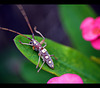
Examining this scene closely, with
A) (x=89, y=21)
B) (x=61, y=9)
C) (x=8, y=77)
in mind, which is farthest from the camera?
(x=8, y=77)

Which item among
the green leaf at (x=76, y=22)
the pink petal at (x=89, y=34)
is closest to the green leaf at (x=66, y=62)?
the pink petal at (x=89, y=34)

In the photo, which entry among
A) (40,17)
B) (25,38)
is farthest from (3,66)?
(25,38)

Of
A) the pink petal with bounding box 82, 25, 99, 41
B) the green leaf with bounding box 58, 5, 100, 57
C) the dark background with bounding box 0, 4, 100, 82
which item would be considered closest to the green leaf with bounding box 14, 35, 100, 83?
the pink petal with bounding box 82, 25, 99, 41

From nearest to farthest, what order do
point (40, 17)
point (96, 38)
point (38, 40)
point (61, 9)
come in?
point (38, 40)
point (96, 38)
point (61, 9)
point (40, 17)

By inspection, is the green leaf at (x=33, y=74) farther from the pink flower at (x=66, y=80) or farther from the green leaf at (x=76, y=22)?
the pink flower at (x=66, y=80)

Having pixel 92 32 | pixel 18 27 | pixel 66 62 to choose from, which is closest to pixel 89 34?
pixel 92 32

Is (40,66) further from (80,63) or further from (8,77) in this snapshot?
(8,77)

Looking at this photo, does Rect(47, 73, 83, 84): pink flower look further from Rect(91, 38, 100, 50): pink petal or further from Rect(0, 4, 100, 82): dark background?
Rect(0, 4, 100, 82): dark background

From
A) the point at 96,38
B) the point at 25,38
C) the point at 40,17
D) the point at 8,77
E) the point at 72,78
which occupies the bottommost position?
the point at 8,77

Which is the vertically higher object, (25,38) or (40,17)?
(25,38)
